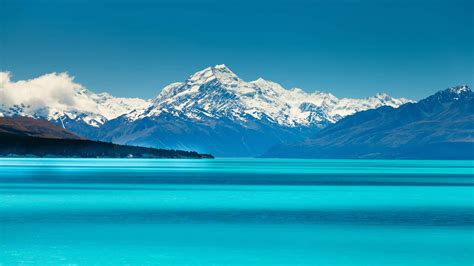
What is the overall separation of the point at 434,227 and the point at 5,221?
3531 cm

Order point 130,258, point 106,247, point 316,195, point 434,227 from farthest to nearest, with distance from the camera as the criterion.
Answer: point 316,195 → point 434,227 → point 106,247 → point 130,258

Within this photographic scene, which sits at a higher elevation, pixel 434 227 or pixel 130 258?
pixel 434 227

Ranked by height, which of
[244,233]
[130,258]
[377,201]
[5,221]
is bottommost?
[130,258]

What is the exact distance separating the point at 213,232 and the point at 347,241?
10.7 meters

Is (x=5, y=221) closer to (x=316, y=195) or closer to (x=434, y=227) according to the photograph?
(x=434, y=227)

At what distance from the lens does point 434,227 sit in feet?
222

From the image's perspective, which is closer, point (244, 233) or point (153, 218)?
point (244, 233)

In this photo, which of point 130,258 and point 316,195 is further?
point 316,195

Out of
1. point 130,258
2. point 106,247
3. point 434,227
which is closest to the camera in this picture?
point 130,258

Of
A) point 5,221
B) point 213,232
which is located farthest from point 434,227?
point 5,221

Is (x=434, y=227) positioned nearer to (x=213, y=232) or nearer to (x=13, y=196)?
(x=213, y=232)

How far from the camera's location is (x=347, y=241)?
58312 mm

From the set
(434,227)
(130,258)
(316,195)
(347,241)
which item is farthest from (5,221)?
(316,195)

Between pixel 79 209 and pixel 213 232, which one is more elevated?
pixel 79 209
